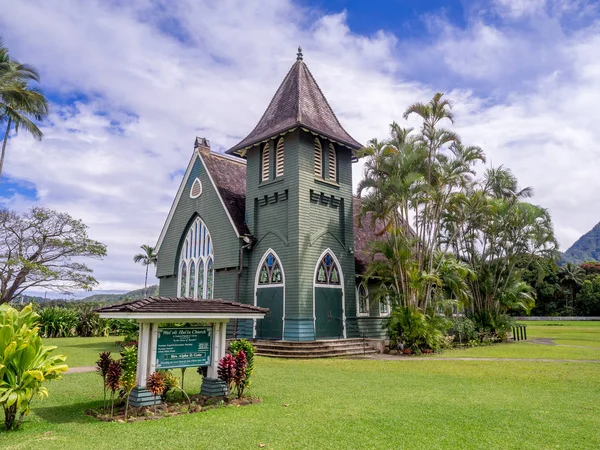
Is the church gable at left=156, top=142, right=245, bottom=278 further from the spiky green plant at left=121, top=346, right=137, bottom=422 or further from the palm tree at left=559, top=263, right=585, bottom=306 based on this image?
the palm tree at left=559, top=263, right=585, bottom=306

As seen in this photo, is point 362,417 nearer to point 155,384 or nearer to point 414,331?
point 155,384

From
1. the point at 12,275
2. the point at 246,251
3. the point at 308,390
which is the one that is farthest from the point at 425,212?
the point at 12,275

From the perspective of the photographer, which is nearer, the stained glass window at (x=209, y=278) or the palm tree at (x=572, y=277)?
the stained glass window at (x=209, y=278)

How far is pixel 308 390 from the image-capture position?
939cm

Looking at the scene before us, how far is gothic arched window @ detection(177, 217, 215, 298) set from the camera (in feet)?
73.1

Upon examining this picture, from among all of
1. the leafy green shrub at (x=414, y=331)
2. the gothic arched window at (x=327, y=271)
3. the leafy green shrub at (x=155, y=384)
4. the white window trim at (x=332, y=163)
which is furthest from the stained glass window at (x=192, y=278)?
the leafy green shrub at (x=155, y=384)

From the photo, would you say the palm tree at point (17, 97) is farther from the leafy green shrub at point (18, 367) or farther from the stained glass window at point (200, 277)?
the leafy green shrub at point (18, 367)

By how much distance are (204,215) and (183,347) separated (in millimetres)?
14949

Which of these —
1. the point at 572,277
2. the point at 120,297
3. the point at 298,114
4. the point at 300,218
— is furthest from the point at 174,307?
the point at 572,277

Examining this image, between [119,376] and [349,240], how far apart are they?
14555mm

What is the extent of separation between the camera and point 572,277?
68.9 meters

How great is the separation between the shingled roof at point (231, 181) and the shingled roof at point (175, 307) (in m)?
11.6

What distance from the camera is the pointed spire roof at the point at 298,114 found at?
65.3ft

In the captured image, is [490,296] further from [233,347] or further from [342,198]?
[233,347]
